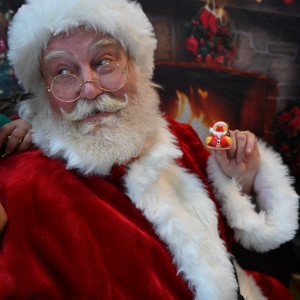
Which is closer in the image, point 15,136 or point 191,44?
point 15,136

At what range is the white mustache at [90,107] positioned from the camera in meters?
0.87

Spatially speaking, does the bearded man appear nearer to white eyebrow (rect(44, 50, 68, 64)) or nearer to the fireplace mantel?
white eyebrow (rect(44, 50, 68, 64))

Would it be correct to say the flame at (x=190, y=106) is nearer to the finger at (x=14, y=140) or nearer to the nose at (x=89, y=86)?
the nose at (x=89, y=86)

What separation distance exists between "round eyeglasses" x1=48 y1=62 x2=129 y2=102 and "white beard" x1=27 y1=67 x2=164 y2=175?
0.27 feet

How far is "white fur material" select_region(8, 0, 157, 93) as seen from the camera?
2.76 feet

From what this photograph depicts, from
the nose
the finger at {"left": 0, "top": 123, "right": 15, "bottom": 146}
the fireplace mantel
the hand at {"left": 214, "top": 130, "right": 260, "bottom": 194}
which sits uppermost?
the fireplace mantel

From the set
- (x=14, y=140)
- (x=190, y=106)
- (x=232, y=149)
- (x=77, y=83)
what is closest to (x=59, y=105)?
(x=77, y=83)

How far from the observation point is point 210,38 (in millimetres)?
1528

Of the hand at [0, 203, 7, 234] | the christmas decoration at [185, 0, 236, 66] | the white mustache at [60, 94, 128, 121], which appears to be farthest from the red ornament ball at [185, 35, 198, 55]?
the hand at [0, 203, 7, 234]

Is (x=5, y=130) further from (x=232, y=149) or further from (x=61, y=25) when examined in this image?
(x=232, y=149)

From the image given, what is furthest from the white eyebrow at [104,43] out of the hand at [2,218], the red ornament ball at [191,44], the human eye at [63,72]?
the red ornament ball at [191,44]

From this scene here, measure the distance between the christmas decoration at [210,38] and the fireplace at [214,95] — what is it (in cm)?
6

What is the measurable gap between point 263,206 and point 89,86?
93cm

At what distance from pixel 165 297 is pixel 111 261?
0.21 m
